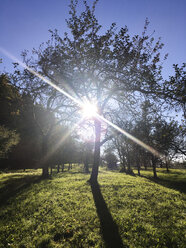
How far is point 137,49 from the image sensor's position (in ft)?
34.0

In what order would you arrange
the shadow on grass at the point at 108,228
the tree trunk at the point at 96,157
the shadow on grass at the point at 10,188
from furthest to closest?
the tree trunk at the point at 96,157, the shadow on grass at the point at 10,188, the shadow on grass at the point at 108,228

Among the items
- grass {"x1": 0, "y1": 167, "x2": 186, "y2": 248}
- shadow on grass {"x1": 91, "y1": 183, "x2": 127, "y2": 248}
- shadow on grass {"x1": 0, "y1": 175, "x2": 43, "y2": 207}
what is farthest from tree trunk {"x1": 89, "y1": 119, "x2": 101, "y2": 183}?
shadow on grass {"x1": 0, "y1": 175, "x2": 43, "y2": 207}

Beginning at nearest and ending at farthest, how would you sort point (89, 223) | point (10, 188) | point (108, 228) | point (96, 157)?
point (108, 228), point (89, 223), point (10, 188), point (96, 157)

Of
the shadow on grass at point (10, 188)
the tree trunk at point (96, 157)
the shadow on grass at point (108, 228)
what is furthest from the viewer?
the tree trunk at point (96, 157)

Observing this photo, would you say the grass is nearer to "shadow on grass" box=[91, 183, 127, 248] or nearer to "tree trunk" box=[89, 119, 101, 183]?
"shadow on grass" box=[91, 183, 127, 248]

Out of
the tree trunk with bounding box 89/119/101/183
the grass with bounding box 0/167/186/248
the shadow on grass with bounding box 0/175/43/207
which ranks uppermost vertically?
the tree trunk with bounding box 89/119/101/183

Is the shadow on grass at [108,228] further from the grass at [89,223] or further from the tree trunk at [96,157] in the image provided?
the tree trunk at [96,157]

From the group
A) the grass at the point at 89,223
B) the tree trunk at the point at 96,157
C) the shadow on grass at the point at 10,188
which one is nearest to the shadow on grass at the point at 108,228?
the grass at the point at 89,223

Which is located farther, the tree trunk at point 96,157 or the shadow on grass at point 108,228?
the tree trunk at point 96,157

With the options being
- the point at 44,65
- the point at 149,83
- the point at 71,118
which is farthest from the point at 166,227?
the point at 71,118

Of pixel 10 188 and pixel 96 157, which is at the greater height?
pixel 96 157

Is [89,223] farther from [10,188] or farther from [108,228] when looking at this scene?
[10,188]

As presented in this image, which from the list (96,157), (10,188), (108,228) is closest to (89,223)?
(108,228)

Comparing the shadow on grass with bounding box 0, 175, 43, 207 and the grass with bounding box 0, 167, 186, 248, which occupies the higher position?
the grass with bounding box 0, 167, 186, 248
